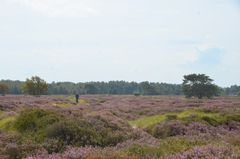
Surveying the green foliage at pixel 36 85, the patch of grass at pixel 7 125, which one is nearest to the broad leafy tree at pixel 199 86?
the green foliage at pixel 36 85

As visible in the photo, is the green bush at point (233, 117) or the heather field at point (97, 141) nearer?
the heather field at point (97, 141)

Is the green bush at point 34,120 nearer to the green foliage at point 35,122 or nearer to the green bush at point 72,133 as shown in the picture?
the green foliage at point 35,122

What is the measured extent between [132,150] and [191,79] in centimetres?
7464

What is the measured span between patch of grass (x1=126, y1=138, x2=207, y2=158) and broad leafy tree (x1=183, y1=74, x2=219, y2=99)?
72.2 metres

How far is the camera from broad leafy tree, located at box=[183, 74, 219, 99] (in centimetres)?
8288

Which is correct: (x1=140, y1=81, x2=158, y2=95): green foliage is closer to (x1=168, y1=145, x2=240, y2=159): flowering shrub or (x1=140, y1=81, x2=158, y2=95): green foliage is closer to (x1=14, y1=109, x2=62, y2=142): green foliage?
(x1=14, y1=109, x2=62, y2=142): green foliage

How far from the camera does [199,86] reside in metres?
82.9

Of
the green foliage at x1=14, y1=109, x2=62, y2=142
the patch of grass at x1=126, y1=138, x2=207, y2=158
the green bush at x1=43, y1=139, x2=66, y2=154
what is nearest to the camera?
the patch of grass at x1=126, y1=138, x2=207, y2=158

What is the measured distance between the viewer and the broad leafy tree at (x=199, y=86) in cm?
8288

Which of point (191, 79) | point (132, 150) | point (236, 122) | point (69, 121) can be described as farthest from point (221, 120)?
point (191, 79)

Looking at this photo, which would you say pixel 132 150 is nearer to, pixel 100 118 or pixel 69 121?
pixel 69 121

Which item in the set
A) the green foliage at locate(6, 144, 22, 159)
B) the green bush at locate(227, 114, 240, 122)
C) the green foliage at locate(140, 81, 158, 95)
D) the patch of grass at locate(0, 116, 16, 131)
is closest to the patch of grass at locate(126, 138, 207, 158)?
the green foliage at locate(6, 144, 22, 159)

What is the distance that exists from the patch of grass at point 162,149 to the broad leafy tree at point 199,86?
7225 centimetres

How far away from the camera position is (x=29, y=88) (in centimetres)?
8250
